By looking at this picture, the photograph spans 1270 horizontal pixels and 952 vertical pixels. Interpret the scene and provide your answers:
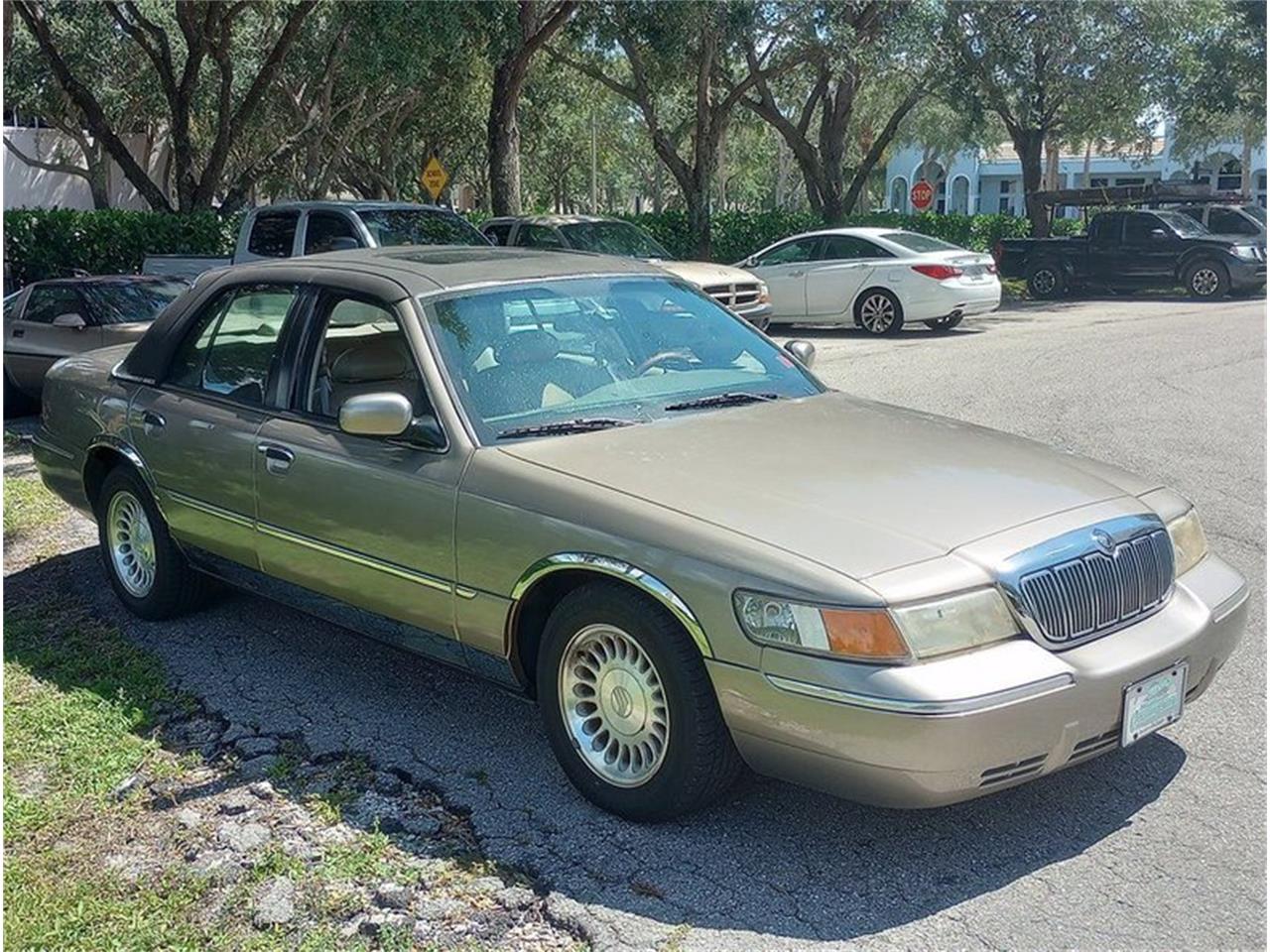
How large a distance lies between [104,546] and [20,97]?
29331 mm

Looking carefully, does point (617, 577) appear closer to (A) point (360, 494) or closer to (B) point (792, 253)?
(A) point (360, 494)

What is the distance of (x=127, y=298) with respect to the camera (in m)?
11.9

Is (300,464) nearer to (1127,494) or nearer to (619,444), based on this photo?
(619,444)

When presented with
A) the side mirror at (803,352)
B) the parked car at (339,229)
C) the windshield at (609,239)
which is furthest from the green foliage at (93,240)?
the side mirror at (803,352)

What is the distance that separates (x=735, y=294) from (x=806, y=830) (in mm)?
11151

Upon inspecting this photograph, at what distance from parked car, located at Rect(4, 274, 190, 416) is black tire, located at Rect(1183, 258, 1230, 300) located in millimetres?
18810

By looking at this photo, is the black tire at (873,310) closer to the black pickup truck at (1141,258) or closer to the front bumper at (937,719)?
the black pickup truck at (1141,258)

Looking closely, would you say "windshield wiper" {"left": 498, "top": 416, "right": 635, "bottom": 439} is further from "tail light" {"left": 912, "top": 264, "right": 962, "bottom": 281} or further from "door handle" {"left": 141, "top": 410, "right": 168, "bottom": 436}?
"tail light" {"left": 912, "top": 264, "right": 962, "bottom": 281}

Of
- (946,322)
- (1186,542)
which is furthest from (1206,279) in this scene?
(1186,542)

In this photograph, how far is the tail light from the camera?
694 inches

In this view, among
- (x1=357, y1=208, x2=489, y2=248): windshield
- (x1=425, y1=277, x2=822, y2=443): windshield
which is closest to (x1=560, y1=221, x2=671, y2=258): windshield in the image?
(x1=357, y1=208, x2=489, y2=248): windshield

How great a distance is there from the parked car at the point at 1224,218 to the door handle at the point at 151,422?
23.7 metres

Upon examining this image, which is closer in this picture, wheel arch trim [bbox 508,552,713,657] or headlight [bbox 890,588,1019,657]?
headlight [bbox 890,588,1019,657]

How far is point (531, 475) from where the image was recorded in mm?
4211
